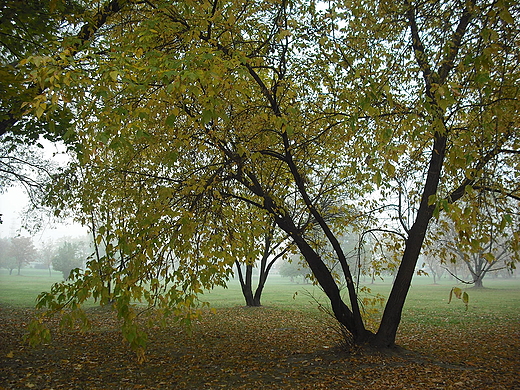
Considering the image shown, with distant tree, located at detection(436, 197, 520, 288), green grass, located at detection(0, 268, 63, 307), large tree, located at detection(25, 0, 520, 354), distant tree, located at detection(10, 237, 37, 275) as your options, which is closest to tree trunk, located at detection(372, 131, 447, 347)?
large tree, located at detection(25, 0, 520, 354)

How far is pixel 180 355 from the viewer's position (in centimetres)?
→ 790

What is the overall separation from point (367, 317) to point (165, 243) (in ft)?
16.0

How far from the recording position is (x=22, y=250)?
61.8 meters

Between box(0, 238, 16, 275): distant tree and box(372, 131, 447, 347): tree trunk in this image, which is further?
box(0, 238, 16, 275): distant tree

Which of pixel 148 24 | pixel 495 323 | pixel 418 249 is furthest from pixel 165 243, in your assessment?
pixel 495 323

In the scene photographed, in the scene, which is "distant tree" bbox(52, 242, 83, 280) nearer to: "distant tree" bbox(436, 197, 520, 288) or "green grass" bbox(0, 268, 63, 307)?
"green grass" bbox(0, 268, 63, 307)

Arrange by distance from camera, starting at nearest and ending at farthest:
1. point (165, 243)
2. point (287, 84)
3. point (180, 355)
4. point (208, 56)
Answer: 1. point (208, 56)
2. point (165, 243)
3. point (287, 84)
4. point (180, 355)

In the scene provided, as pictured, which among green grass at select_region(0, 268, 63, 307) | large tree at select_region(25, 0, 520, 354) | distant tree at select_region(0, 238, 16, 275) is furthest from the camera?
distant tree at select_region(0, 238, 16, 275)

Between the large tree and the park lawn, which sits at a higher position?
the large tree

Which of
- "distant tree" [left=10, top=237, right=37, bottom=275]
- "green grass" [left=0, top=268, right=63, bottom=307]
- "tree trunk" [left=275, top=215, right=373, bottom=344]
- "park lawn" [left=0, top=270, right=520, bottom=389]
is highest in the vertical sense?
"distant tree" [left=10, top=237, right=37, bottom=275]

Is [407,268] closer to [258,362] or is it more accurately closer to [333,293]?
[333,293]

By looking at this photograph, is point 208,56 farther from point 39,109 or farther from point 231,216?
point 231,216

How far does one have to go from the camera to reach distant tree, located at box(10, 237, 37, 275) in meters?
61.0

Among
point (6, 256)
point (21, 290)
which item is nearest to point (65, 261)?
point (21, 290)
